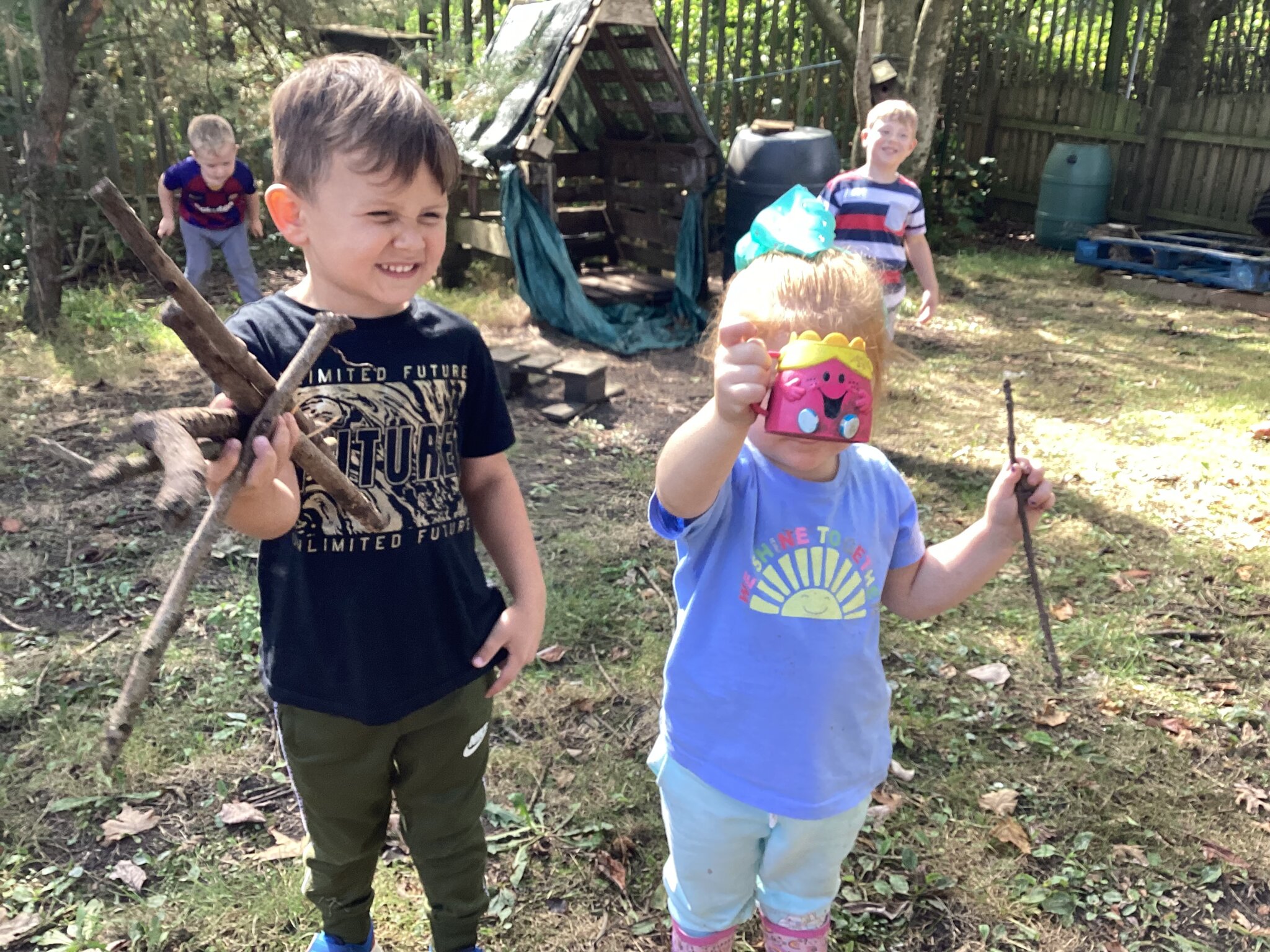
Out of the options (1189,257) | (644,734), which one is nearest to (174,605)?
(644,734)

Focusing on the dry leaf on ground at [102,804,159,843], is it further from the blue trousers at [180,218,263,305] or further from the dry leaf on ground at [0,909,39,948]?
the blue trousers at [180,218,263,305]

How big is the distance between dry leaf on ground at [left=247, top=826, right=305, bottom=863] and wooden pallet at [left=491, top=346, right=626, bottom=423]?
3.13m

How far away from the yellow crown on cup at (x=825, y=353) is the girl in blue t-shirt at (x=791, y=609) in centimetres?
14

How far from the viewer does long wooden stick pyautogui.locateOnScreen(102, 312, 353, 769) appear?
3.02 ft

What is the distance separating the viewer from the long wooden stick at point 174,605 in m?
0.92

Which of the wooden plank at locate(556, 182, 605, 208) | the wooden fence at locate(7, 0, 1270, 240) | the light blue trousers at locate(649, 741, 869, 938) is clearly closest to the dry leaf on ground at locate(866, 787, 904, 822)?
the light blue trousers at locate(649, 741, 869, 938)

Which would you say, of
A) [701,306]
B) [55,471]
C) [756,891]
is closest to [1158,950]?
[756,891]

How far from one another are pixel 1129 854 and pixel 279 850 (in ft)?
6.80

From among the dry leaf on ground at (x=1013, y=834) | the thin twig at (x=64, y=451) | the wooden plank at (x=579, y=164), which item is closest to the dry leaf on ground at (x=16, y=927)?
the thin twig at (x=64, y=451)

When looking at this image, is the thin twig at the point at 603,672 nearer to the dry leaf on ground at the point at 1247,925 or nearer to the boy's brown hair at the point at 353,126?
the dry leaf on ground at the point at 1247,925

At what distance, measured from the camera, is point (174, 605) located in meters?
0.95

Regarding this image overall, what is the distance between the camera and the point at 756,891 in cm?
178

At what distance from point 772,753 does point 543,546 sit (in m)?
2.42

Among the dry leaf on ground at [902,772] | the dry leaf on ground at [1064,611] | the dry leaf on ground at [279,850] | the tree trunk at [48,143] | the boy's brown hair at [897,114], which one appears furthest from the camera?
the tree trunk at [48,143]
